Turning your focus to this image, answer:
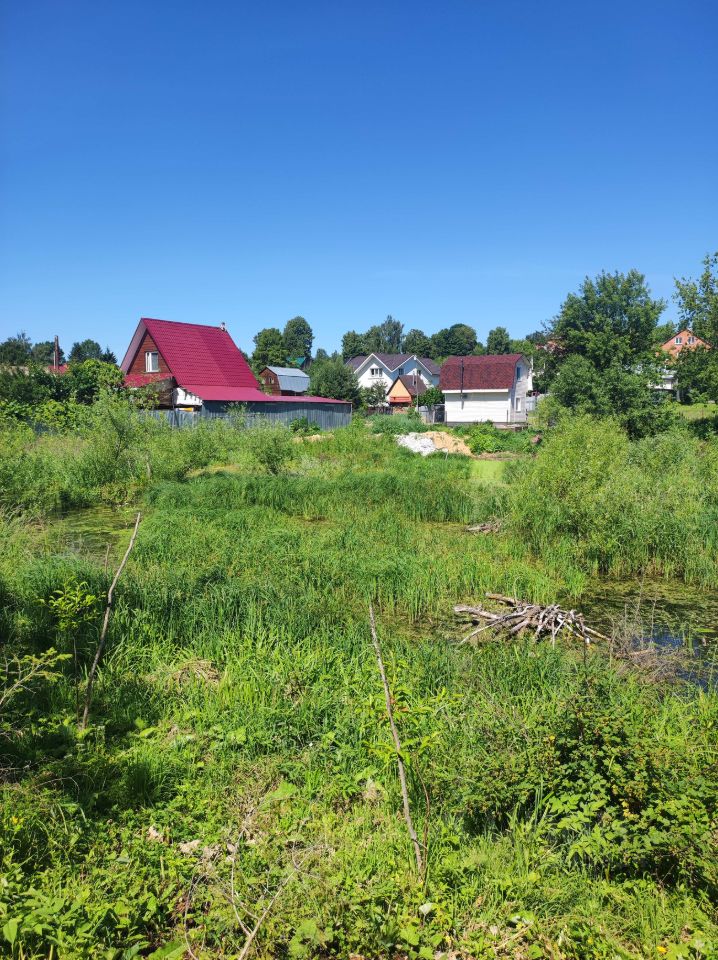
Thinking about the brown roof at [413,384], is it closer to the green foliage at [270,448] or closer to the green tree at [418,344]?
the green tree at [418,344]

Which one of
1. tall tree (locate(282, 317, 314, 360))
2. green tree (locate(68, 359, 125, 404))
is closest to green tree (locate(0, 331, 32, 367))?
green tree (locate(68, 359, 125, 404))

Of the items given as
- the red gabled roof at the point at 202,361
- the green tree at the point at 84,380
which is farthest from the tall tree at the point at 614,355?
the green tree at the point at 84,380

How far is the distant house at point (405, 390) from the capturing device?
60.2 meters

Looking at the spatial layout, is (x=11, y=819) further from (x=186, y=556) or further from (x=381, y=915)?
(x=186, y=556)

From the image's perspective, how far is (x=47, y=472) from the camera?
13992mm

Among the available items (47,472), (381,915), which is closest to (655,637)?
(381,915)

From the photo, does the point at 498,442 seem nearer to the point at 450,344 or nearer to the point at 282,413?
the point at 282,413

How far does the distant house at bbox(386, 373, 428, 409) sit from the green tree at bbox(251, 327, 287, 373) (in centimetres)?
1372

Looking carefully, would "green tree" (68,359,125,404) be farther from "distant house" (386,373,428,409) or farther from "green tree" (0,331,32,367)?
"distant house" (386,373,428,409)

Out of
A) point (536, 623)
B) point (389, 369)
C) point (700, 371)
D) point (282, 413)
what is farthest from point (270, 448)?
point (389, 369)

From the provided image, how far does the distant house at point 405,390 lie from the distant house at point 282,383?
362 inches

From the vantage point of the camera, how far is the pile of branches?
6.60 m

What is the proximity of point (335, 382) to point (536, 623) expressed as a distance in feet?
132

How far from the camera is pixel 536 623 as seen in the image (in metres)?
6.68
